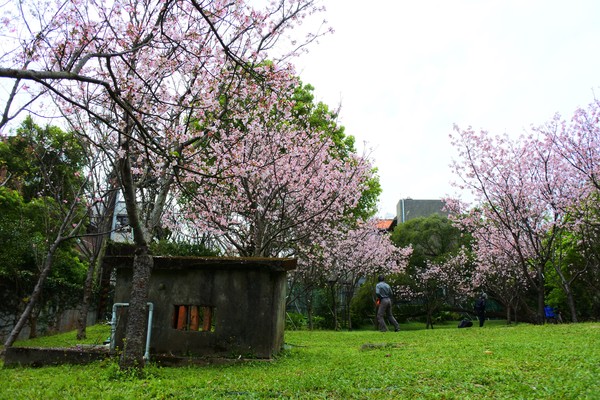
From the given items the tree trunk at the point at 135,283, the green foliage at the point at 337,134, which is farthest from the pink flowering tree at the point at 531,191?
the tree trunk at the point at 135,283

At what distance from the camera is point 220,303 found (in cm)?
888

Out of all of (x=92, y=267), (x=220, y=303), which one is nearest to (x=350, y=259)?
(x=92, y=267)

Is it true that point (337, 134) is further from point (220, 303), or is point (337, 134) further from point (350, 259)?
point (220, 303)

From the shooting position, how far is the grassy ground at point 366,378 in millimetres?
5125

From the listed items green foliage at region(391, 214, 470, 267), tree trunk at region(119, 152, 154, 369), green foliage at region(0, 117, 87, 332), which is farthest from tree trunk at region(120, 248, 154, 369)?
green foliage at region(391, 214, 470, 267)

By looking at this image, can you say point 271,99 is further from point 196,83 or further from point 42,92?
point 42,92

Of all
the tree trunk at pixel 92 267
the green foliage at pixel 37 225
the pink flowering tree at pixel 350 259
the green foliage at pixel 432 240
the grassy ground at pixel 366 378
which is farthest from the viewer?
the green foliage at pixel 432 240

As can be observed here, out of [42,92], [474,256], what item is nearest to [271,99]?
[42,92]

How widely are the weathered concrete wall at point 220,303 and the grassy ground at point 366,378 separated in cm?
59

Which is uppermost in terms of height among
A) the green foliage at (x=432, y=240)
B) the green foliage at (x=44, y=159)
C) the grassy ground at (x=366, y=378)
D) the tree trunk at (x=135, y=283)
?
the green foliage at (x=44, y=159)

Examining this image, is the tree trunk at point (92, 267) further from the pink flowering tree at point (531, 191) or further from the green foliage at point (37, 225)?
the pink flowering tree at point (531, 191)

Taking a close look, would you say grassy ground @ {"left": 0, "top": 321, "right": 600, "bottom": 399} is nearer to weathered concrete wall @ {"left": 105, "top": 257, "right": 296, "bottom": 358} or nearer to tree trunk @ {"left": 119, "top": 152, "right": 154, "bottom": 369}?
tree trunk @ {"left": 119, "top": 152, "right": 154, "bottom": 369}

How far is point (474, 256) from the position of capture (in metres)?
27.3

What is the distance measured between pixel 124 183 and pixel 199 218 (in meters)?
7.05
